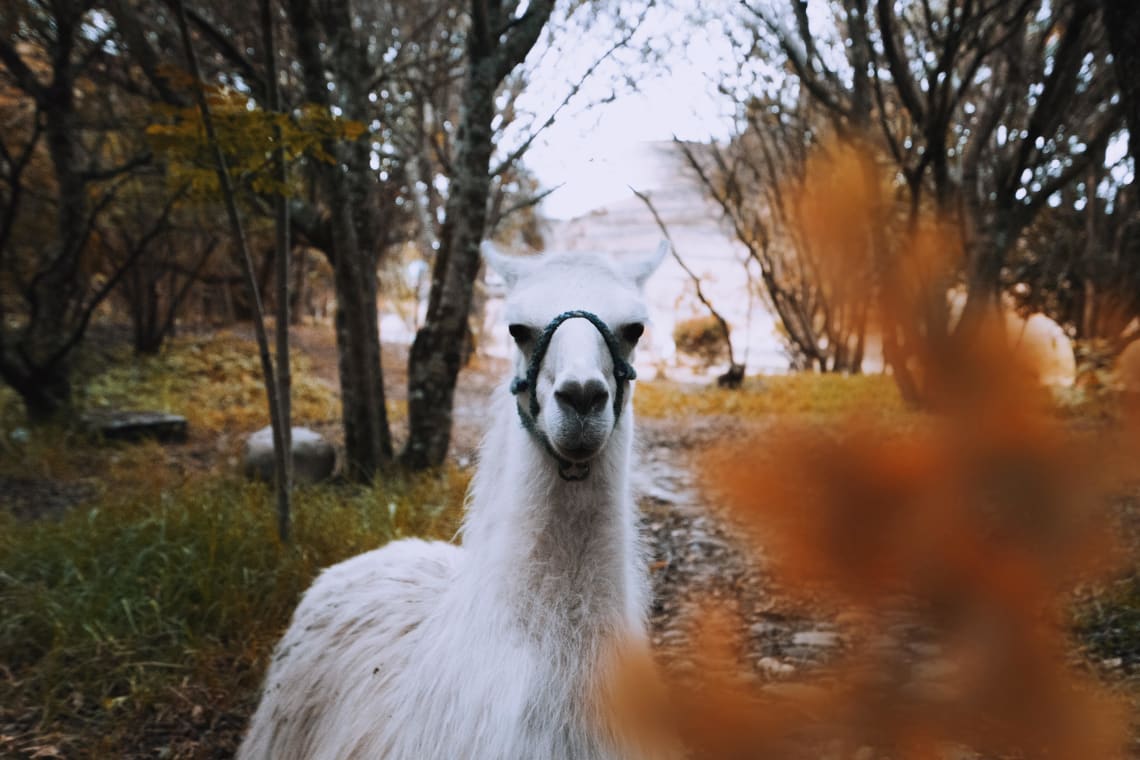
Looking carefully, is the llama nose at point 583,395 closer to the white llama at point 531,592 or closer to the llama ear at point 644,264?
the white llama at point 531,592

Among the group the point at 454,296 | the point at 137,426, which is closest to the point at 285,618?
the point at 454,296

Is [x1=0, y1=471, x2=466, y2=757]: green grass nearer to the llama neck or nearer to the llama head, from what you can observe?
the llama neck

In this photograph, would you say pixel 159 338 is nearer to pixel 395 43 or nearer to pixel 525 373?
pixel 395 43

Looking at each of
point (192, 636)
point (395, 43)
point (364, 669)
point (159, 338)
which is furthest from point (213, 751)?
point (159, 338)

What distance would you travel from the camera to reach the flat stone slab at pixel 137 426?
774cm

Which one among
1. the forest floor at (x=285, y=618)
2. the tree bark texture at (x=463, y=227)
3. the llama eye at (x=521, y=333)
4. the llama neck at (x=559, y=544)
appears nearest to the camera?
the forest floor at (x=285, y=618)

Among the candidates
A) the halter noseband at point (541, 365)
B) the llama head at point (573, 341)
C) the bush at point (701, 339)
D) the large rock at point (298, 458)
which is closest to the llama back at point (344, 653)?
the halter noseband at point (541, 365)

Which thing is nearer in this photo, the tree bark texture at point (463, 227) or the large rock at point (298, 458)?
the tree bark texture at point (463, 227)

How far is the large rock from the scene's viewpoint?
5.57 meters

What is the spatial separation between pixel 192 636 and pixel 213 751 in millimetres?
628

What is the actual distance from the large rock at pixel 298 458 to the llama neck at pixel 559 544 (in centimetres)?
415

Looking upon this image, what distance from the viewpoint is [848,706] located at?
1.70 feet

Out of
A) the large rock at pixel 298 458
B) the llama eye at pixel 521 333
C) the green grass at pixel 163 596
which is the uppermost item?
the llama eye at pixel 521 333

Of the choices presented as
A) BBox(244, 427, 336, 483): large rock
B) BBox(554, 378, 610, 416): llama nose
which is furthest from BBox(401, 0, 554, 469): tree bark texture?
BBox(554, 378, 610, 416): llama nose
